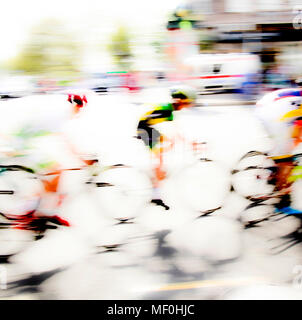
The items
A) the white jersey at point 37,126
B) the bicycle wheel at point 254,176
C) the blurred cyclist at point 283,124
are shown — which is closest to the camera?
the white jersey at point 37,126

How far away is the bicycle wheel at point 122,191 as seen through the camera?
7.41 ft

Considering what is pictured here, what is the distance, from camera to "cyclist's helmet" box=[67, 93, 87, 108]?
6.24 ft

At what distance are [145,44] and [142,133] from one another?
70cm

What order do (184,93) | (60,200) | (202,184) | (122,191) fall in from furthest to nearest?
1. (202,184)
2. (122,191)
3. (60,200)
4. (184,93)

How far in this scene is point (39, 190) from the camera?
2.05m

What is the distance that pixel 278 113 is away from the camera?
6.56 ft

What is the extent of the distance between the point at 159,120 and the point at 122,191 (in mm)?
661

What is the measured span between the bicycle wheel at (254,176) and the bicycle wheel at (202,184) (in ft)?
0.41

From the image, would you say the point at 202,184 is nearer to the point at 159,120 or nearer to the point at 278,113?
the point at 159,120

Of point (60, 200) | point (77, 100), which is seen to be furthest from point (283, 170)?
point (60, 200)

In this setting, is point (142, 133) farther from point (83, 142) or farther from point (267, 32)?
point (267, 32)

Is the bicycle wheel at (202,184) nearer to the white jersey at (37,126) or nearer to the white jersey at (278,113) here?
the white jersey at (278,113)

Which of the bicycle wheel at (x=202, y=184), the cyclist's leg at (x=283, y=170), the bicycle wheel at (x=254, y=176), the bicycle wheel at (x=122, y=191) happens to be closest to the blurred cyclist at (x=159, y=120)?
the bicycle wheel at (x=122, y=191)
